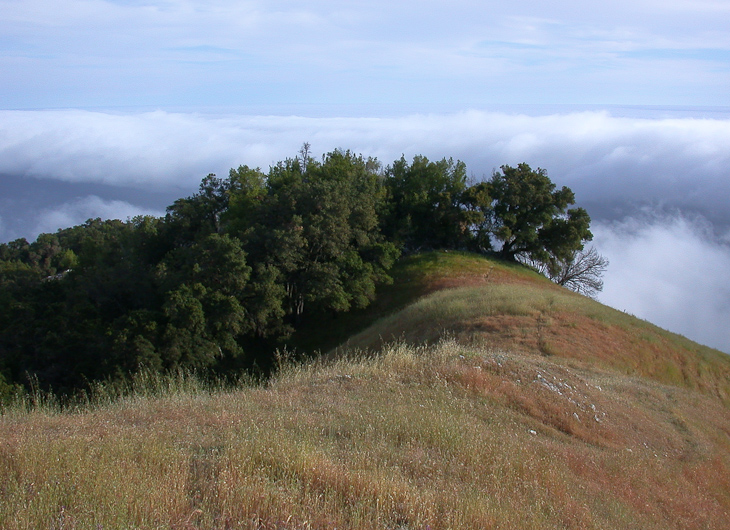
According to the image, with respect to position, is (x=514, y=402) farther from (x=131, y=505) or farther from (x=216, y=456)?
(x=131, y=505)

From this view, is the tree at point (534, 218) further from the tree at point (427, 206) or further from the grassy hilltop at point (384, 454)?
the grassy hilltop at point (384, 454)

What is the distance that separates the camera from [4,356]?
24422 millimetres

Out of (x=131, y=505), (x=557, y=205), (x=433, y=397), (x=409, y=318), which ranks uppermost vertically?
(x=557, y=205)

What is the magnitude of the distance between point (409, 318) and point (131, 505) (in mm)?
20429

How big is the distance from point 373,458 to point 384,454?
26cm

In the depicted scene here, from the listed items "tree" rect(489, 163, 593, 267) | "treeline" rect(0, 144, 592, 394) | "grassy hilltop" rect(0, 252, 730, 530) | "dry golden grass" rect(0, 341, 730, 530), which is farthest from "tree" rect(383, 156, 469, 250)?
"dry golden grass" rect(0, 341, 730, 530)

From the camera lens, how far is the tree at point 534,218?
4078 centimetres

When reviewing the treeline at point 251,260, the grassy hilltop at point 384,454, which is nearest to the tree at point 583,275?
the treeline at point 251,260

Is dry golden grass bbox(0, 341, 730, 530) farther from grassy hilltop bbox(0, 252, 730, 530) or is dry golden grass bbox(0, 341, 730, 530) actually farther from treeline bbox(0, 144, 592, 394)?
treeline bbox(0, 144, 592, 394)

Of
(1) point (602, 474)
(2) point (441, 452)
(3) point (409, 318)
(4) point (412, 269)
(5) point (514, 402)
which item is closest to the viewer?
(2) point (441, 452)

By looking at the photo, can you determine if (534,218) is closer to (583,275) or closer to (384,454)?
(583,275)

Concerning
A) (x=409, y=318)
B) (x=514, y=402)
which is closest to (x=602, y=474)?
(x=514, y=402)

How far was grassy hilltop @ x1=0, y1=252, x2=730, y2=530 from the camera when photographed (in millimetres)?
4465

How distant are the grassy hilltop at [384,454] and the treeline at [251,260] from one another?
31.4 feet
